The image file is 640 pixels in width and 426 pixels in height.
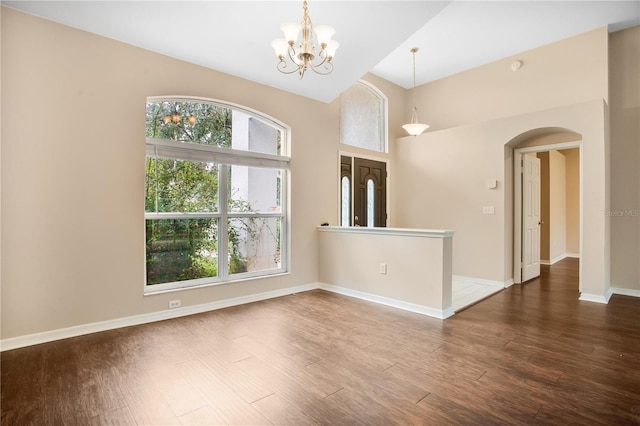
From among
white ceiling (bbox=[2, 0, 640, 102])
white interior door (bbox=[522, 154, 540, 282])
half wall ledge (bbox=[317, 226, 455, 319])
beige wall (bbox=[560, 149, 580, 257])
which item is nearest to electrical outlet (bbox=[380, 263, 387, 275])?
half wall ledge (bbox=[317, 226, 455, 319])

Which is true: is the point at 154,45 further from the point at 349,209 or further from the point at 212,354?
the point at 349,209

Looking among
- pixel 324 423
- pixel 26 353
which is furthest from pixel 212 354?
pixel 26 353

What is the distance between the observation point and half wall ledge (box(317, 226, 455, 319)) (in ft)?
11.9

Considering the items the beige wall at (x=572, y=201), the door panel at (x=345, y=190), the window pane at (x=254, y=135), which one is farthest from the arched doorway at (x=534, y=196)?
the window pane at (x=254, y=135)

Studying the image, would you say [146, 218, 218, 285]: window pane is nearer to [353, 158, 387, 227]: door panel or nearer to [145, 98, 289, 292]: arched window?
[145, 98, 289, 292]: arched window

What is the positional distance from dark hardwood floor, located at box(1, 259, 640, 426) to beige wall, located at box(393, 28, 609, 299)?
5.05 feet

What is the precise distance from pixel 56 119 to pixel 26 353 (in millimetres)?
2081

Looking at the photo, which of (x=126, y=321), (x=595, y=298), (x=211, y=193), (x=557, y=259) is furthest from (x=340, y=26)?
(x=557, y=259)

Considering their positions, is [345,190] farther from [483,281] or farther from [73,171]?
[73,171]

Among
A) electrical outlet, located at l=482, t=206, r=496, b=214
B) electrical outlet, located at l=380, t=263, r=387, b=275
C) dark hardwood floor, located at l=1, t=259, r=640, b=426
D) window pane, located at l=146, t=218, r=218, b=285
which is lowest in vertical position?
dark hardwood floor, located at l=1, t=259, r=640, b=426

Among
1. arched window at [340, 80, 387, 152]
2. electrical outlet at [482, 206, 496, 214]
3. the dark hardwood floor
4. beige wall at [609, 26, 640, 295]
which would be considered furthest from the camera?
arched window at [340, 80, 387, 152]

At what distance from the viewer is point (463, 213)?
18.1 feet

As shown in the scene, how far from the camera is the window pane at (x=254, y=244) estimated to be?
4250 mm

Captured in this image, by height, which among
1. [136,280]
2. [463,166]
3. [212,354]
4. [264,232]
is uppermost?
[463,166]
